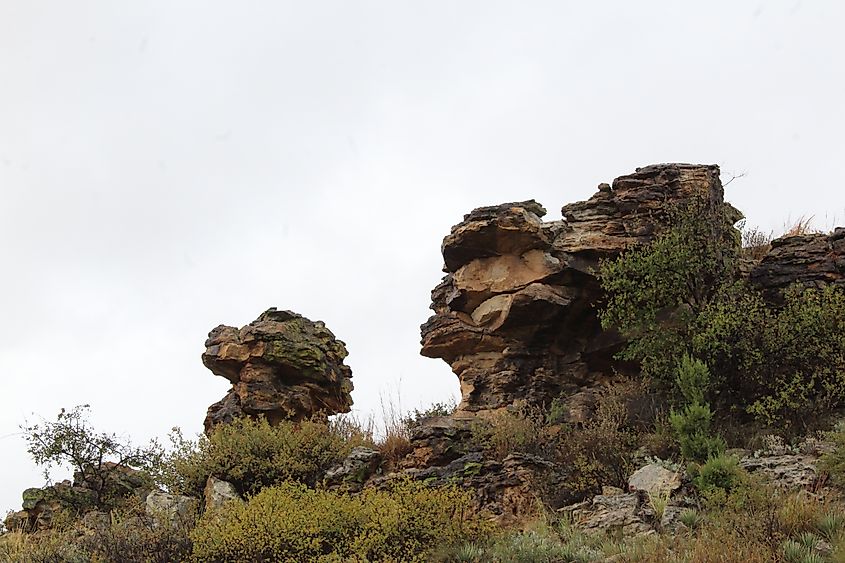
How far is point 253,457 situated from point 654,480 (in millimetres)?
7440

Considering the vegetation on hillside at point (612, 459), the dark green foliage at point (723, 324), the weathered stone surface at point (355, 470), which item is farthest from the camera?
the weathered stone surface at point (355, 470)

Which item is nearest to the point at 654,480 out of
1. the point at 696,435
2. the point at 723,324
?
the point at 696,435

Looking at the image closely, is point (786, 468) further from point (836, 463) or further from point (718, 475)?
point (718, 475)

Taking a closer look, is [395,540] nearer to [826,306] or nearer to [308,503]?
[308,503]

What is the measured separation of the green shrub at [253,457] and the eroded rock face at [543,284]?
368 centimetres

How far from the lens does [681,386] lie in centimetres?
1382

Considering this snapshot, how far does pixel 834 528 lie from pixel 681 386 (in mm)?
5051

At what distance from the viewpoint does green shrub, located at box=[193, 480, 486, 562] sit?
32.7 ft

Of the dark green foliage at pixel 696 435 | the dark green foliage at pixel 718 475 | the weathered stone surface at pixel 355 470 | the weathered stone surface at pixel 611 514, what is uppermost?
the weathered stone surface at pixel 355 470

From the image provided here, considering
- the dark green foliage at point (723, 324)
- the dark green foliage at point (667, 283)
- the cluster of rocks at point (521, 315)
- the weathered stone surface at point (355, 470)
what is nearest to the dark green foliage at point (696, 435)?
the dark green foliage at point (723, 324)

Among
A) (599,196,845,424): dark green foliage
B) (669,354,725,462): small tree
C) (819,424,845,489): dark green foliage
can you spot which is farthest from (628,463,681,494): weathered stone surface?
(599,196,845,424): dark green foliage

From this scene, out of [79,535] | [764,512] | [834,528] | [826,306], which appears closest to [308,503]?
[79,535]

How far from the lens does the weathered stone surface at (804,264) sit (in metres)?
16.7

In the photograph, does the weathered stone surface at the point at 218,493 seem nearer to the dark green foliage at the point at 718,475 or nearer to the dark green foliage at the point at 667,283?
the dark green foliage at the point at 718,475
